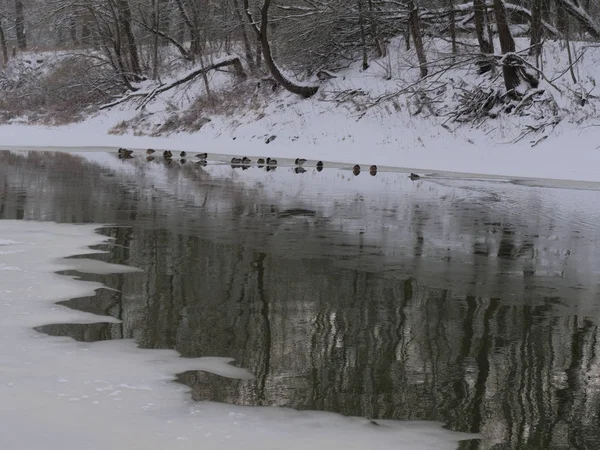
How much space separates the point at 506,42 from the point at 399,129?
14.6ft

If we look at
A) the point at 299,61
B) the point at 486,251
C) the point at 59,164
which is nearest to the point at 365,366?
the point at 486,251

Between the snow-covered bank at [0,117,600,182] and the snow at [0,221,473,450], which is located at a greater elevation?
the snow-covered bank at [0,117,600,182]

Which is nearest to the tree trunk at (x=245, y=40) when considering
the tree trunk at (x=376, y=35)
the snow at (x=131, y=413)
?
the tree trunk at (x=376, y=35)

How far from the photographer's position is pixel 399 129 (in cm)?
2952

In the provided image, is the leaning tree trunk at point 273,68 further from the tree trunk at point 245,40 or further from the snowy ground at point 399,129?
the tree trunk at point 245,40

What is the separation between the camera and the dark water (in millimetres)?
5492

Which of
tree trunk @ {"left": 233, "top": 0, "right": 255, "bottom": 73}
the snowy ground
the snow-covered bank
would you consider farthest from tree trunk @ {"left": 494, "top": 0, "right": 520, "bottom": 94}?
tree trunk @ {"left": 233, "top": 0, "right": 255, "bottom": 73}

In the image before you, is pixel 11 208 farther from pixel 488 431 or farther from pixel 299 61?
pixel 299 61

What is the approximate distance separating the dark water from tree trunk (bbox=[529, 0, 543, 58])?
12.2 meters

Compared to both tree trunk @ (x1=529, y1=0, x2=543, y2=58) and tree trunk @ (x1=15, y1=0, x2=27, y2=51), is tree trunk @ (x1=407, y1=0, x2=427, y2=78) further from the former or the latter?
Answer: tree trunk @ (x1=15, y1=0, x2=27, y2=51)

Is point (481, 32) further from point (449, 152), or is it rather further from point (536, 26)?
point (449, 152)

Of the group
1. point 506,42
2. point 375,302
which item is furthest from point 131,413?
point 506,42

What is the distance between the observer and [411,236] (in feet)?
40.6

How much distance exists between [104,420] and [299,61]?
32919 mm
